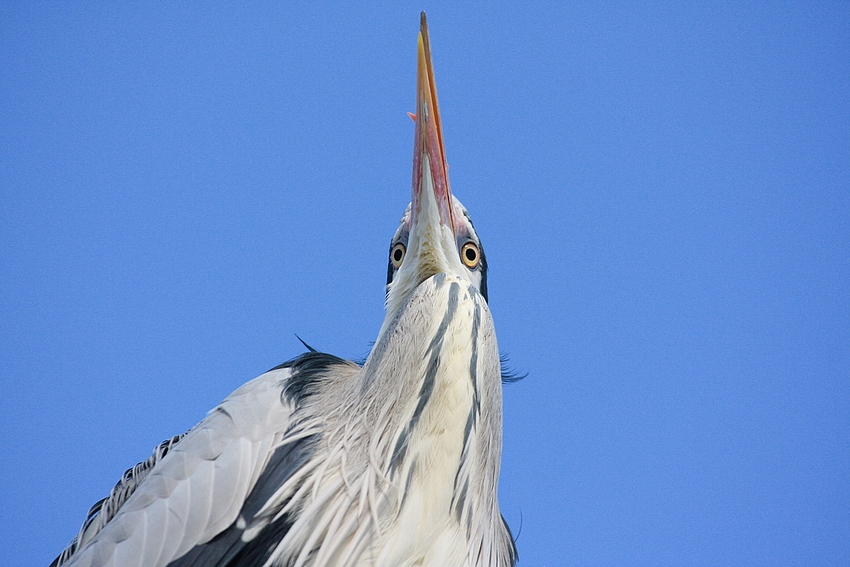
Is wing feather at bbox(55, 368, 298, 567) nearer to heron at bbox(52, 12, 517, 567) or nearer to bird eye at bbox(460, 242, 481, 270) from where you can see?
heron at bbox(52, 12, 517, 567)

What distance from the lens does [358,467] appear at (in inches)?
64.8

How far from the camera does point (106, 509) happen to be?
2104 mm

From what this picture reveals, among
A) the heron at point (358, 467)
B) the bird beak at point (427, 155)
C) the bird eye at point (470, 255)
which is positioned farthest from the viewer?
the bird eye at point (470, 255)

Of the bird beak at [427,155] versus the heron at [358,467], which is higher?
the bird beak at [427,155]

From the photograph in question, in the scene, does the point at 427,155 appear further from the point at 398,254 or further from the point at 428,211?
the point at 398,254

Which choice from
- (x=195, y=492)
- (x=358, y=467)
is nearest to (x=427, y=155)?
(x=358, y=467)

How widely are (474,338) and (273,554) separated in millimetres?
657

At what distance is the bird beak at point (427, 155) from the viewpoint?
1.91 m

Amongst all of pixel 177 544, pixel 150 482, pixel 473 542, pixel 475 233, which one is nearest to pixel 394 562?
pixel 473 542

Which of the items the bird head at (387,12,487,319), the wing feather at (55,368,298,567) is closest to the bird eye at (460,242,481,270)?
the bird head at (387,12,487,319)

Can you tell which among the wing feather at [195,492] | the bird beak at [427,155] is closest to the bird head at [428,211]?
the bird beak at [427,155]

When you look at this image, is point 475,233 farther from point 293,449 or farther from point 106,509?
point 106,509

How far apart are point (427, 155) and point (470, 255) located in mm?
330

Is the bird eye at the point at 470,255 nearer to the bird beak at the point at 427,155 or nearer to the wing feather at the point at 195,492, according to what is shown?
the bird beak at the point at 427,155
